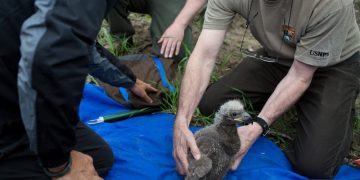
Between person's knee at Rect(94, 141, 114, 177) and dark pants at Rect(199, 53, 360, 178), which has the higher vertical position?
dark pants at Rect(199, 53, 360, 178)

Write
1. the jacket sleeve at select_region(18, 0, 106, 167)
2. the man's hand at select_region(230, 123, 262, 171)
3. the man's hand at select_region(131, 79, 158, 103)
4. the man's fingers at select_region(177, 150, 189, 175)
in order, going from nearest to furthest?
the jacket sleeve at select_region(18, 0, 106, 167)
the man's fingers at select_region(177, 150, 189, 175)
the man's hand at select_region(230, 123, 262, 171)
the man's hand at select_region(131, 79, 158, 103)

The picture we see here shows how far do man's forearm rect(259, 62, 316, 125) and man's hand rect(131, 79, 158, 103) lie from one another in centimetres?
121

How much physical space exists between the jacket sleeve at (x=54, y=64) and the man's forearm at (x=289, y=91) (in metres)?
1.94

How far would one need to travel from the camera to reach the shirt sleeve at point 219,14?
381cm

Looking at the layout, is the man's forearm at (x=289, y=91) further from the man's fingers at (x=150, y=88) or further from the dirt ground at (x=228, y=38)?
the dirt ground at (x=228, y=38)

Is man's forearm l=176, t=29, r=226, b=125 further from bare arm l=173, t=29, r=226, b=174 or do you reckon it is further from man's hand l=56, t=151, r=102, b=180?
man's hand l=56, t=151, r=102, b=180

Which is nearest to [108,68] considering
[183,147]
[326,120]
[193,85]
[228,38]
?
[193,85]

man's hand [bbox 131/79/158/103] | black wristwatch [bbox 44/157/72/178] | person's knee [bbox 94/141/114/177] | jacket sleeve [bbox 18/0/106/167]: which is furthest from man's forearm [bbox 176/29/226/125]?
jacket sleeve [bbox 18/0/106/167]

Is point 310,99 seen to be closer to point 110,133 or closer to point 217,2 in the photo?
point 217,2

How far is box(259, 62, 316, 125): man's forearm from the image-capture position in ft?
12.1

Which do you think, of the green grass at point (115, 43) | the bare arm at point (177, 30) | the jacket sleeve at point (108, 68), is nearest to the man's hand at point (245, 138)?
the jacket sleeve at point (108, 68)

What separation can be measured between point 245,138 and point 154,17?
93.9 inches

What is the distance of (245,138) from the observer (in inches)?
145

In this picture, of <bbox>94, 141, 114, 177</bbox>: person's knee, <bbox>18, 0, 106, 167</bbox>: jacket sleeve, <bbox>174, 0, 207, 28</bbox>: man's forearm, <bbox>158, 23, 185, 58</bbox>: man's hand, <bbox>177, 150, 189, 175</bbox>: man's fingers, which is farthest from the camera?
<bbox>174, 0, 207, 28</bbox>: man's forearm
